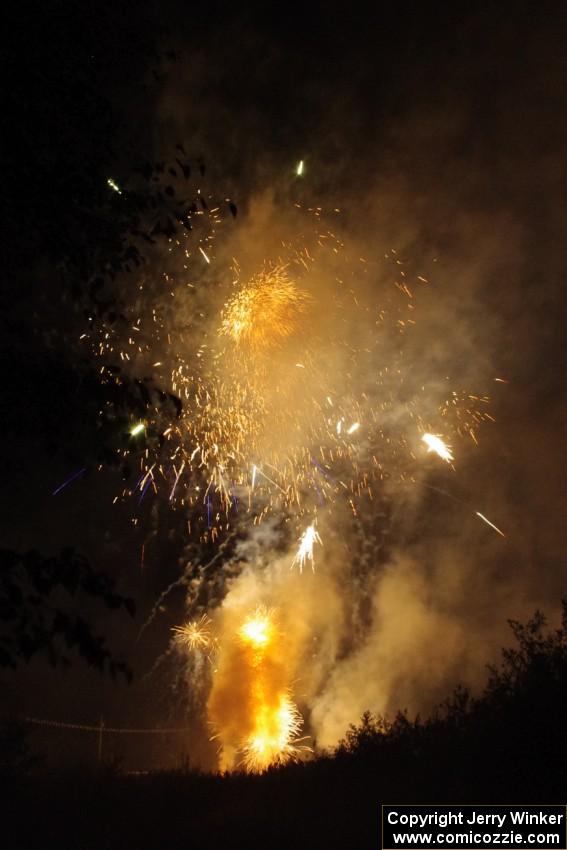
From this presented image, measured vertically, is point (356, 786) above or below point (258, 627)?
below

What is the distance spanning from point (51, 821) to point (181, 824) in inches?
108

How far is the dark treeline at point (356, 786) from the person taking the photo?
7043 millimetres

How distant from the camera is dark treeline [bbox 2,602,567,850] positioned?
7.04 m

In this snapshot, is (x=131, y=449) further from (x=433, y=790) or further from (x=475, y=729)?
(x=475, y=729)

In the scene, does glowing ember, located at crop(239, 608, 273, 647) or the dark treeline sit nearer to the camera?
the dark treeline

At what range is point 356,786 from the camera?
8.58m

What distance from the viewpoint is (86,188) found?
4.17m

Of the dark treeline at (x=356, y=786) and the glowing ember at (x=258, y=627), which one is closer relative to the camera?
the dark treeline at (x=356, y=786)

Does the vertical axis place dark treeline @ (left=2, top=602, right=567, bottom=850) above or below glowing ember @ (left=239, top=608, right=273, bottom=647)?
below

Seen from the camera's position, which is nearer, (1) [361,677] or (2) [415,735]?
(2) [415,735]

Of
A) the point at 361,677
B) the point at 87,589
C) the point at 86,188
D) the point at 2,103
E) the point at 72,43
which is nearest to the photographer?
the point at 87,589

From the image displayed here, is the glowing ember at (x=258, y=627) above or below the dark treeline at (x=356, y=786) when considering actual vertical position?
above

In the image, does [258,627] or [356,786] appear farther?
[258,627]

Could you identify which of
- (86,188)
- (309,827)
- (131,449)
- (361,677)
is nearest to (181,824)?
(309,827)
